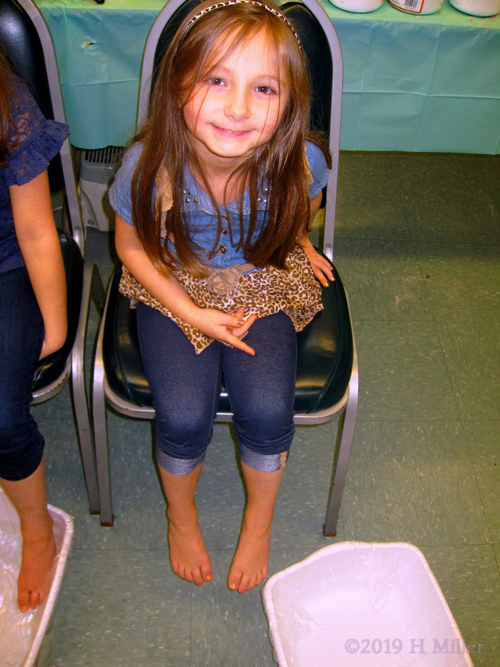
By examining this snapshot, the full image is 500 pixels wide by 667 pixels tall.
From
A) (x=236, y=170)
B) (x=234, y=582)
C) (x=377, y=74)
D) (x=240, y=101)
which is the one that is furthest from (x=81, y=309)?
(x=377, y=74)

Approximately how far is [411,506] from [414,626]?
0.26 metres

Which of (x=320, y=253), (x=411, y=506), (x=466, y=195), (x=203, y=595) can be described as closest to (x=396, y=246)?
(x=466, y=195)

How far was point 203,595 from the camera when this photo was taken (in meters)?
1.20

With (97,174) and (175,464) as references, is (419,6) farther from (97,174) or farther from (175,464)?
(175,464)

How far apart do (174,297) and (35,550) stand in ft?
1.76

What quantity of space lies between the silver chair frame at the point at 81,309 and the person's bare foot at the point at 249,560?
322 mm

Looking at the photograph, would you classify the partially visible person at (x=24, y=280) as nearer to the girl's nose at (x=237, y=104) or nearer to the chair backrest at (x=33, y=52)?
the chair backrest at (x=33, y=52)

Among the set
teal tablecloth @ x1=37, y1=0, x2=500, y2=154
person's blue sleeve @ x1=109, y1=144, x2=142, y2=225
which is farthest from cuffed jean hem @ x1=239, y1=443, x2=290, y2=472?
teal tablecloth @ x1=37, y1=0, x2=500, y2=154

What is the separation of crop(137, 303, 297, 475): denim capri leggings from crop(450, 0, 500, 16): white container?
89 centimetres

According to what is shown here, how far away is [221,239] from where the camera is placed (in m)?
1.04

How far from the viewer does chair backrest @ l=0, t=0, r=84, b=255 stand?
39.5 inches

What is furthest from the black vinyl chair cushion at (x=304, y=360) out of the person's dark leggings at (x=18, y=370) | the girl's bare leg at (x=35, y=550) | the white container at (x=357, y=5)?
the white container at (x=357, y=5)

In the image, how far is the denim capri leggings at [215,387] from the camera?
0.97 metres

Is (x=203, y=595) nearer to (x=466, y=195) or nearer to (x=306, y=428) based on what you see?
(x=306, y=428)
